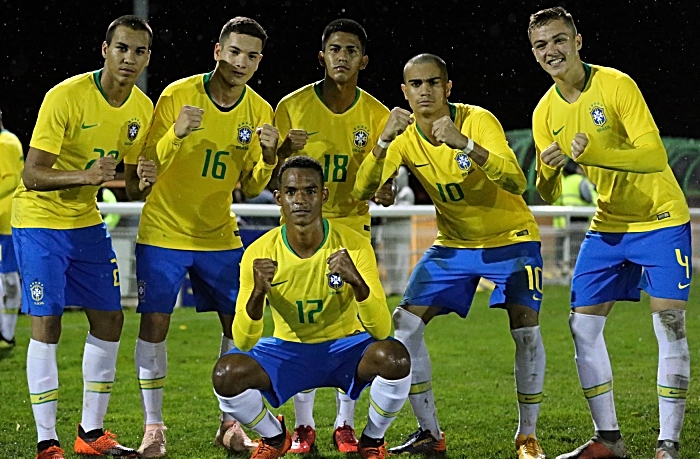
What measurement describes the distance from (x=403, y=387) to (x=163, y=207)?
5.67 feet

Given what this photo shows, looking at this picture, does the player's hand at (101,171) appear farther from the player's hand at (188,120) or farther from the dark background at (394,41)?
the dark background at (394,41)

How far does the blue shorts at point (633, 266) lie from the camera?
5.02m

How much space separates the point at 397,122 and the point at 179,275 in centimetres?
153

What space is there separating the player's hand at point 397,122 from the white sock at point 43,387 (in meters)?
2.08

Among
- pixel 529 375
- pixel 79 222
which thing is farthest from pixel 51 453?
pixel 529 375

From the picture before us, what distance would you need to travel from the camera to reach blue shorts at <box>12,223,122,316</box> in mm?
5031

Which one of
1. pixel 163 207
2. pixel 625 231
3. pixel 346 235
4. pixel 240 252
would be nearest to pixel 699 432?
pixel 625 231

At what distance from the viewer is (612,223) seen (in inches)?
205

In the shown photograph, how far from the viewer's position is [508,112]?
18578 millimetres

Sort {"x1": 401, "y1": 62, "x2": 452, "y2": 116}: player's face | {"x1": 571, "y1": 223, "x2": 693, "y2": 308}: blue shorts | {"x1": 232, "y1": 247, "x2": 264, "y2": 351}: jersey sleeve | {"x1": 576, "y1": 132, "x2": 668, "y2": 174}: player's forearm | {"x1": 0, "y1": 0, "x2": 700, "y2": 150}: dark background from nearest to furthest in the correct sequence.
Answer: {"x1": 232, "y1": 247, "x2": 264, "y2": 351}: jersey sleeve → {"x1": 576, "y1": 132, "x2": 668, "y2": 174}: player's forearm → {"x1": 571, "y1": 223, "x2": 693, "y2": 308}: blue shorts → {"x1": 401, "y1": 62, "x2": 452, "y2": 116}: player's face → {"x1": 0, "y1": 0, "x2": 700, "y2": 150}: dark background

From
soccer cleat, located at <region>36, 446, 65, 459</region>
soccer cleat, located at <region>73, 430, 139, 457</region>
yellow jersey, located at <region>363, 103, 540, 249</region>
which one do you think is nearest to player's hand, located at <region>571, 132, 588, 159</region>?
yellow jersey, located at <region>363, 103, 540, 249</region>

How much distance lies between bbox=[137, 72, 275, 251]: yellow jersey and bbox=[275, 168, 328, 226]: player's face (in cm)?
55

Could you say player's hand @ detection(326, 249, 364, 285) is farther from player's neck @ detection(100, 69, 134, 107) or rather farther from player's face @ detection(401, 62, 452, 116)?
player's neck @ detection(100, 69, 134, 107)

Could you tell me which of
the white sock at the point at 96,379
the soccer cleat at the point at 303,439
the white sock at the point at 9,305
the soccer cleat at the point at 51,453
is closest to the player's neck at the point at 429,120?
the soccer cleat at the point at 303,439
